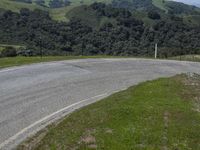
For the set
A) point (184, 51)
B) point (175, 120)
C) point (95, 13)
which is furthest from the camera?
point (95, 13)

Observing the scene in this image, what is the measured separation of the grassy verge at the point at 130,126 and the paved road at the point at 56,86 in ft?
2.76

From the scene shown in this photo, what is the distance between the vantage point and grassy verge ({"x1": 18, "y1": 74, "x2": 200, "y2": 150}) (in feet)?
33.7

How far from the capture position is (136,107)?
13.4 metres

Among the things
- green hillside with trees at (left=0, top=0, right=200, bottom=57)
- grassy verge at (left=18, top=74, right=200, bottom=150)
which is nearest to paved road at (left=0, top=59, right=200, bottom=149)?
grassy verge at (left=18, top=74, right=200, bottom=150)

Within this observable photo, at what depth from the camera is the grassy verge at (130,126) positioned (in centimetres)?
1027

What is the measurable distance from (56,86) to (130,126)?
7.56 meters

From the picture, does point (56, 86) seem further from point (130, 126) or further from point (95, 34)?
point (95, 34)

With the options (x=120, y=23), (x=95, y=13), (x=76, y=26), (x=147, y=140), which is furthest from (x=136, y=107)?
(x=95, y=13)

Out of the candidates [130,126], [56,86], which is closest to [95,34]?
[56,86]

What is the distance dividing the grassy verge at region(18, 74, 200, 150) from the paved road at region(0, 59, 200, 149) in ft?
2.76

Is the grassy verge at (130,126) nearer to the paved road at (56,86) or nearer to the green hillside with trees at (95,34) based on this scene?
the paved road at (56,86)

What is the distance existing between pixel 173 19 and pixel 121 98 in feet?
314

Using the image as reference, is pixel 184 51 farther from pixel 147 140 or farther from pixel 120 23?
pixel 120 23

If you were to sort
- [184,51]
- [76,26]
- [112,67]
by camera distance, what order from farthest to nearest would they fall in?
[76,26] → [184,51] → [112,67]
